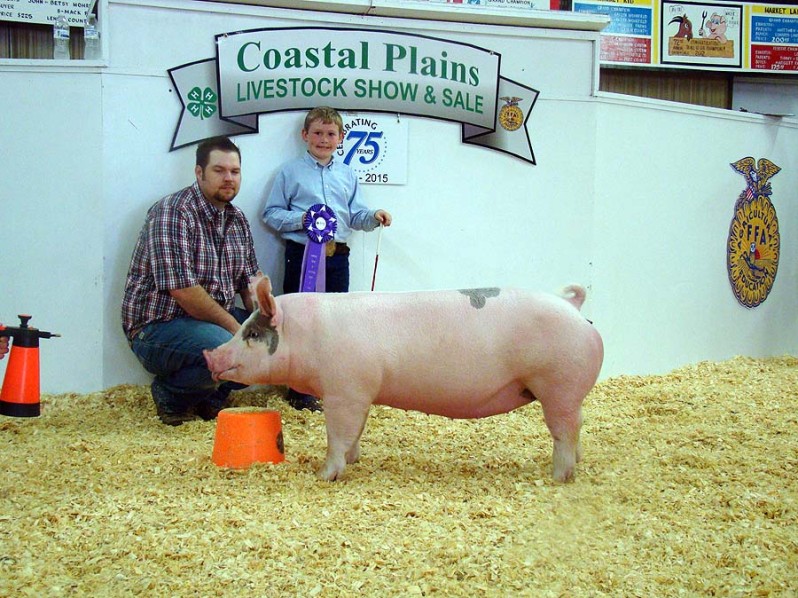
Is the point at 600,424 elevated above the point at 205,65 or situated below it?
below

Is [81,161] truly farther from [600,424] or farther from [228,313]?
[600,424]

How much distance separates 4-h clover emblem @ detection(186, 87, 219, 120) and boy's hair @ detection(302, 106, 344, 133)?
54cm

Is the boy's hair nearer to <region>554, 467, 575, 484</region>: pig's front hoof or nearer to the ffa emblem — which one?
the ffa emblem

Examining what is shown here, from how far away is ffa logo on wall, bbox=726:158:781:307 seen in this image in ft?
19.7

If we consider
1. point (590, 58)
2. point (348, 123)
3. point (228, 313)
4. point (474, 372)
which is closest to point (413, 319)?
point (474, 372)

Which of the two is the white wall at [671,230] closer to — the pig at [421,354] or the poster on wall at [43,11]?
the pig at [421,354]

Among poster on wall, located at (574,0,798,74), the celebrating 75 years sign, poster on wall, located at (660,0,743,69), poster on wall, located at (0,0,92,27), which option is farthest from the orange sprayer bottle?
poster on wall, located at (660,0,743,69)

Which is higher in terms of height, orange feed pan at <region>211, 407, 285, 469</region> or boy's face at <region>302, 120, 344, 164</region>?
boy's face at <region>302, 120, 344, 164</region>

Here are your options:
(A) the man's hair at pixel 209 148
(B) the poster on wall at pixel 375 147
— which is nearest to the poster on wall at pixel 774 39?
(B) the poster on wall at pixel 375 147

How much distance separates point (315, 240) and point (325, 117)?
646 mm

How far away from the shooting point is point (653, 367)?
5.63 metres

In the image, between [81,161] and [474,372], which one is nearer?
[474,372]

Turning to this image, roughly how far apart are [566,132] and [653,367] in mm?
1664

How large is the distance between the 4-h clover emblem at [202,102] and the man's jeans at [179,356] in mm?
1212
